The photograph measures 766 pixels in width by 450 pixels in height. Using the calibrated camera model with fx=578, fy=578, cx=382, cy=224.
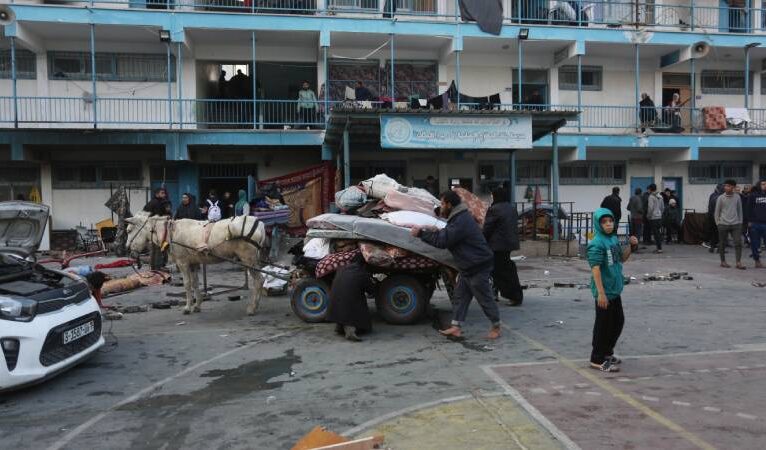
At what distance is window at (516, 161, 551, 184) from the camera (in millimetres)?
21469

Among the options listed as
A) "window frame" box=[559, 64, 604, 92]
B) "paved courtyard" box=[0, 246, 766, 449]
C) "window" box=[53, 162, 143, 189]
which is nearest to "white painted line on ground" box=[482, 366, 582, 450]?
"paved courtyard" box=[0, 246, 766, 449]

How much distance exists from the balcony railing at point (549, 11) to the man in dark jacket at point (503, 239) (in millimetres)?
12295

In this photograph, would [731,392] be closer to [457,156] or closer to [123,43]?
[457,156]

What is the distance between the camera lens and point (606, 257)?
18.4 feet

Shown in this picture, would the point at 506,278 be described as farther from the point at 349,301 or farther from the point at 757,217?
the point at 757,217

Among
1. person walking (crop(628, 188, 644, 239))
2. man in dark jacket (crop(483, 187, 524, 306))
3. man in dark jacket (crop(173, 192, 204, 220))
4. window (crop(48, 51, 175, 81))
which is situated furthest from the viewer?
window (crop(48, 51, 175, 81))

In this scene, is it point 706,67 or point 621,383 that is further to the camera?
point 706,67

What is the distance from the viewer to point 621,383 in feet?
17.6

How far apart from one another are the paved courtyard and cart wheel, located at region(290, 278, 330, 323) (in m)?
0.15

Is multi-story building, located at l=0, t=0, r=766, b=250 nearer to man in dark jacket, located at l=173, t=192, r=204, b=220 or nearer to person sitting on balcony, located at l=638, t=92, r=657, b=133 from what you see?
person sitting on balcony, located at l=638, t=92, r=657, b=133

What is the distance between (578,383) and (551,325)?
2.56m

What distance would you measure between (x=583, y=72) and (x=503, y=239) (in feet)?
51.5

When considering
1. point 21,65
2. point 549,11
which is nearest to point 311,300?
point 21,65

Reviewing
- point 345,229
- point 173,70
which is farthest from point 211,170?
point 345,229
